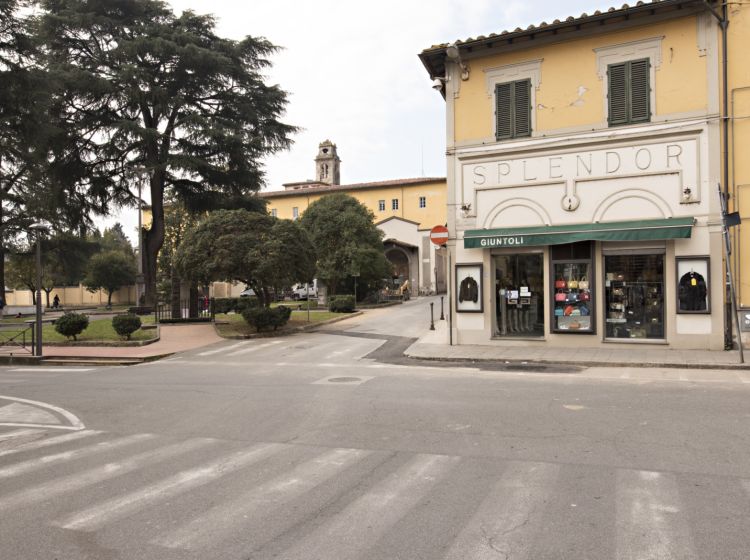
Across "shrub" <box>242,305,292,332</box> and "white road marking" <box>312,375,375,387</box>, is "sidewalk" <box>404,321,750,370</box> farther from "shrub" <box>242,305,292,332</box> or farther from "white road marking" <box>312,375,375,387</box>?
"shrub" <box>242,305,292,332</box>

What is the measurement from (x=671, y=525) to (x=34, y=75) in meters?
26.0

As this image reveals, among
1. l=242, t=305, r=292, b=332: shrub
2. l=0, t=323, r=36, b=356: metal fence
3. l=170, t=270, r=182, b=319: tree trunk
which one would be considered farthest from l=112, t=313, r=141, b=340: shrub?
l=170, t=270, r=182, b=319: tree trunk

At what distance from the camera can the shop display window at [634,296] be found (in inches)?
590

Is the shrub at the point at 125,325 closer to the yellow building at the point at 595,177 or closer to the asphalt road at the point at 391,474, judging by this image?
the asphalt road at the point at 391,474

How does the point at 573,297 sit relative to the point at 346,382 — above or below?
above

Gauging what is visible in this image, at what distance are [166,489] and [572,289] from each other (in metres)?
13.1

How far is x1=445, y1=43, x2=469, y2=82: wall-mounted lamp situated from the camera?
16.2 meters

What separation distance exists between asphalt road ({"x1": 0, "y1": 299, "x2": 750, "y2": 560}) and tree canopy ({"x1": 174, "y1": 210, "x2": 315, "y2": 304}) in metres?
11.6

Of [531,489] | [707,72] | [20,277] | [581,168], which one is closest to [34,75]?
[581,168]

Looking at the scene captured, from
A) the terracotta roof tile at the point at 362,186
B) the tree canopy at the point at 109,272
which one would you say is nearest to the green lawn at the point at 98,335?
the tree canopy at the point at 109,272

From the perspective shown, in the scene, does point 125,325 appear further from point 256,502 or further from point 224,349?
point 256,502

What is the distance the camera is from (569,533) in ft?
13.3

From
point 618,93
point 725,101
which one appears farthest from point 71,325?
point 725,101

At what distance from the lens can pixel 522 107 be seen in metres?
16.5
